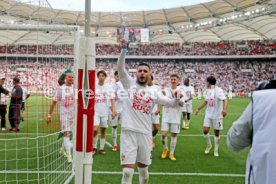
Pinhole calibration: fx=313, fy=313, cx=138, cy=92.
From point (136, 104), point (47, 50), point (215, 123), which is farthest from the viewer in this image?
point (215, 123)

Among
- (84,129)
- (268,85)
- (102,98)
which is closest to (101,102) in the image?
(102,98)

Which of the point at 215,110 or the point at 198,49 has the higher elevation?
the point at 198,49

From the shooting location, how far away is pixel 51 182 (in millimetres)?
5812

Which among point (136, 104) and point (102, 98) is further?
point (102, 98)

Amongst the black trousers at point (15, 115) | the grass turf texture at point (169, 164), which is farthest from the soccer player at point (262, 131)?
the black trousers at point (15, 115)

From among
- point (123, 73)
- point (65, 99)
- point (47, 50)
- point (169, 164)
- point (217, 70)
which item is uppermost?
point (217, 70)

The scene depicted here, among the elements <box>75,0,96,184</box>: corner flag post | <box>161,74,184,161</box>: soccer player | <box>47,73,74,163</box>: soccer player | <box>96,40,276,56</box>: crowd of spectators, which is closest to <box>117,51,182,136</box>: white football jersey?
<box>75,0,96,184</box>: corner flag post

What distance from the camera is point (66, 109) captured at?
7309 millimetres

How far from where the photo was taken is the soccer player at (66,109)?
7.06 metres

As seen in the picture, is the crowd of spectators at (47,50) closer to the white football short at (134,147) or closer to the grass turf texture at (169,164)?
the grass turf texture at (169,164)

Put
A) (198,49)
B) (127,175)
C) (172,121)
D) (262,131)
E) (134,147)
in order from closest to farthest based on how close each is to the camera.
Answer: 1. (262,131)
2. (127,175)
3. (134,147)
4. (172,121)
5. (198,49)

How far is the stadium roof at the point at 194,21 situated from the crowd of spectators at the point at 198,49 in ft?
8.80

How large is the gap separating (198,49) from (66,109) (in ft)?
166

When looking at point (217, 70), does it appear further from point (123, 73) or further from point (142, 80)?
point (123, 73)
